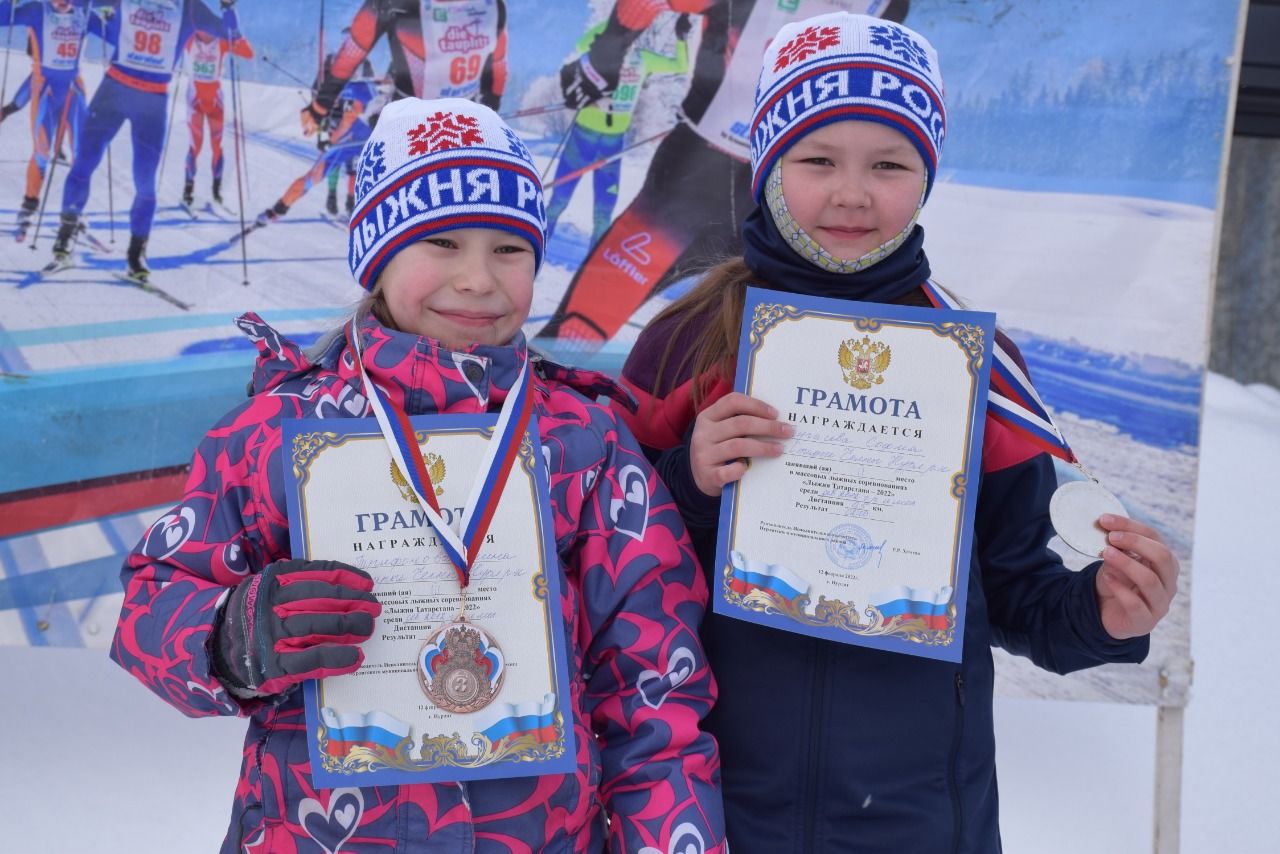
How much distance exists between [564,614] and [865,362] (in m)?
0.41

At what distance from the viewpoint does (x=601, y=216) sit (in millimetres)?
2406

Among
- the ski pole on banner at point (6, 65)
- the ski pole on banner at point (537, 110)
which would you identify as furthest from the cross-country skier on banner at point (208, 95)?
the ski pole on banner at point (537, 110)

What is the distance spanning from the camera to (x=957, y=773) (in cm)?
122

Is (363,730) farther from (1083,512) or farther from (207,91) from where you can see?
(207,91)

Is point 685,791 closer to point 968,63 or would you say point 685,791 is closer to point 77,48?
point 968,63

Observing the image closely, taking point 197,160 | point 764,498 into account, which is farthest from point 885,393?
point 197,160

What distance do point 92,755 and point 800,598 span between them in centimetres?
246

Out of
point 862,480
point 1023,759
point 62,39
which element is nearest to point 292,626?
point 862,480

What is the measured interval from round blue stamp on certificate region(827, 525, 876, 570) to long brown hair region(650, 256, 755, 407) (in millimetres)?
236

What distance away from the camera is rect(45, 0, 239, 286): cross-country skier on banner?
2.32 metres

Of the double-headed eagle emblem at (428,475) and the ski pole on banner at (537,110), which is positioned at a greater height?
the ski pole on banner at (537,110)

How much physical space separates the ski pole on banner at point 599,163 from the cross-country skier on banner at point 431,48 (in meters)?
0.21

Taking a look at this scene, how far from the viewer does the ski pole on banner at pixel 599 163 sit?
237 centimetres

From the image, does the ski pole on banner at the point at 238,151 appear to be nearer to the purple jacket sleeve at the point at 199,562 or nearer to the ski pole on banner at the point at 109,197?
the ski pole on banner at the point at 109,197
